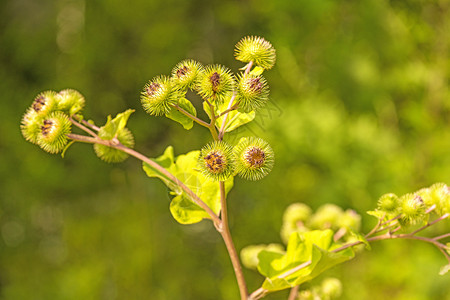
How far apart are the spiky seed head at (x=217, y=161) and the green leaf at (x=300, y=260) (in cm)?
12

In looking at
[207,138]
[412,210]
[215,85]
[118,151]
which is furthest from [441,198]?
[207,138]

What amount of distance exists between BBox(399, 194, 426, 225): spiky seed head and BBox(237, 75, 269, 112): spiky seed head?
0.68ft

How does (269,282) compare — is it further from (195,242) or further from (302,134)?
(195,242)

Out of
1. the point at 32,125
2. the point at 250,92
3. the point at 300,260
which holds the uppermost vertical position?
the point at 32,125

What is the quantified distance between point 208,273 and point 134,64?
1193mm

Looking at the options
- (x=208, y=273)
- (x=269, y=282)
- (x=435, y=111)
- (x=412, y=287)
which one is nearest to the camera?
(x=269, y=282)

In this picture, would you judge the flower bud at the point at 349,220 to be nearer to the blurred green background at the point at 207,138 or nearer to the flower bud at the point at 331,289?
the flower bud at the point at 331,289

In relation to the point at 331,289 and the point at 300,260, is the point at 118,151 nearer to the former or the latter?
the point at 300,260

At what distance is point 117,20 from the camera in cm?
252

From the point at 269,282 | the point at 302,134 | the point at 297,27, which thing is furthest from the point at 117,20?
the point at 269,282

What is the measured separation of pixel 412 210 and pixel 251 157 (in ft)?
0.65

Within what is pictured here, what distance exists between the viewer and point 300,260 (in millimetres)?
534

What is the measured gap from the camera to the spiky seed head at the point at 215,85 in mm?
468

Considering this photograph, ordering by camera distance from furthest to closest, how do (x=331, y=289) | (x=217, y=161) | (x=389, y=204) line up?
1. (x=331, y=289)
2. (x=389, y=204)
3. (x=217, y=161)
